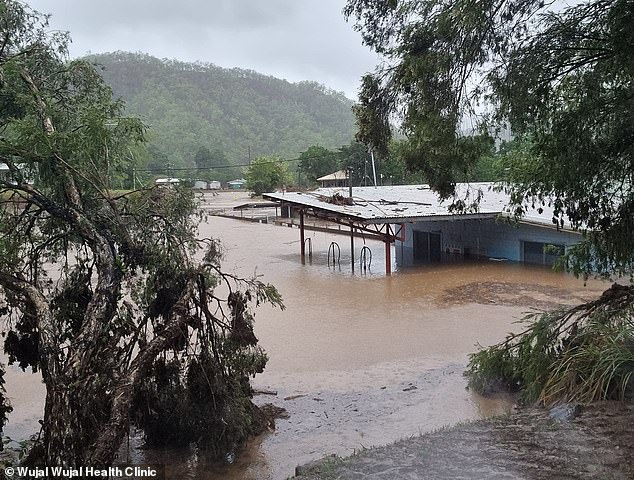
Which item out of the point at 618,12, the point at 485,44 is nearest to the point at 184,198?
the point at 485,44

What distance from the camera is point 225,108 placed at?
131375 millimetres

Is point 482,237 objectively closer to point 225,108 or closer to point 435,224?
point 435,224

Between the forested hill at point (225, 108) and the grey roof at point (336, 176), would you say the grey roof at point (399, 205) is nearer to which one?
the grey roof at point (336, 176)

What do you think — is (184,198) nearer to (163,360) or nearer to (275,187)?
(163,360)

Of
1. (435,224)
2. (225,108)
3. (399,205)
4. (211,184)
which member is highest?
(225,108)

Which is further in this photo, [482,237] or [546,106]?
[482,237]

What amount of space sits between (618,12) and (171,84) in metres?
136

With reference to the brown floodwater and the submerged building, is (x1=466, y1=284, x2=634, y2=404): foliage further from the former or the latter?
the submerged building

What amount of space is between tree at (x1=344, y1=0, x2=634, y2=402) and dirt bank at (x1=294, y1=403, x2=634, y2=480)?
92 centimetres

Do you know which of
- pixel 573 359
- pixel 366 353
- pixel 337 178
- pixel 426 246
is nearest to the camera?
pixel 573 359

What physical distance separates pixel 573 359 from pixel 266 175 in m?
62.0

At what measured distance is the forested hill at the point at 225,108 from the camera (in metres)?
111

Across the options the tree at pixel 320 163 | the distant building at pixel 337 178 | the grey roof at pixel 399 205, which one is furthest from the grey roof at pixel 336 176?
the grey roof at pixel 399 205

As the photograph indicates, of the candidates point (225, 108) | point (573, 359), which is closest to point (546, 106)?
point (573, 359)
